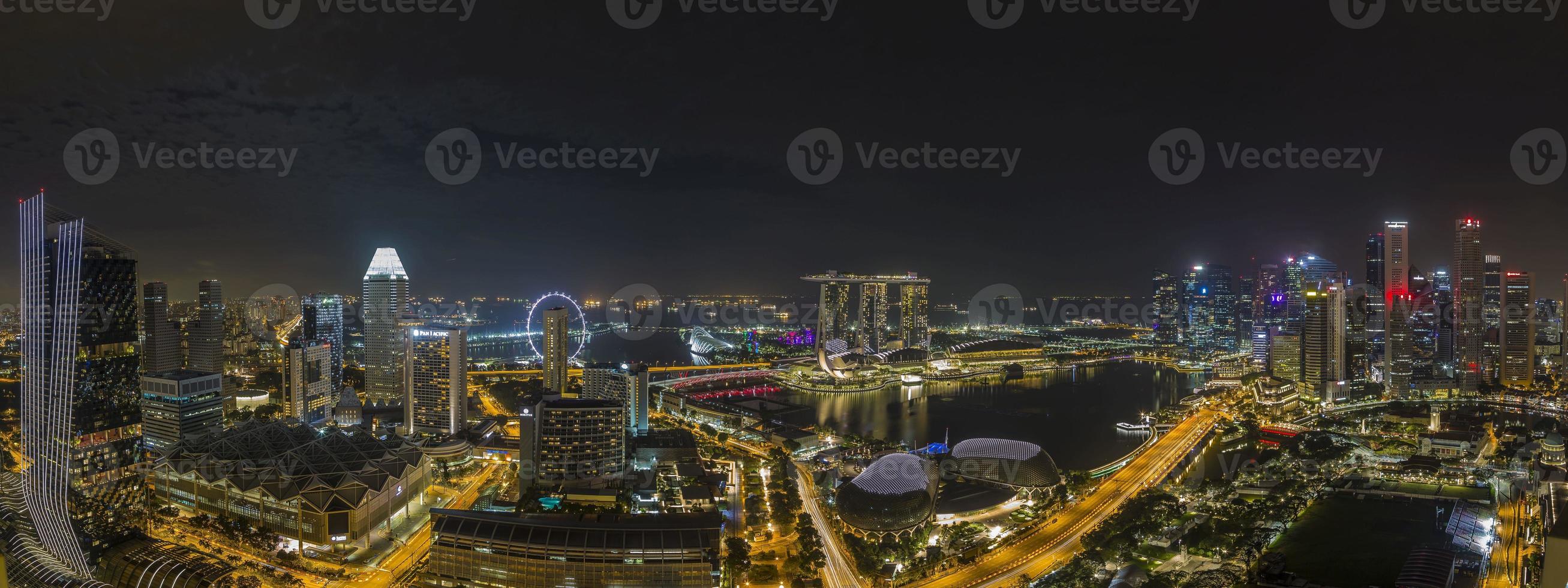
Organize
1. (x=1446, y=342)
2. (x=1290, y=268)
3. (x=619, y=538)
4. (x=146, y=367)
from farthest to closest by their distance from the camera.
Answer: (x=1290, y=268), (x=1446, y=342), (x=146, y=367), (x=619, y=538)

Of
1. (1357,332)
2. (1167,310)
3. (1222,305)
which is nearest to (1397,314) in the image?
(1357,332)

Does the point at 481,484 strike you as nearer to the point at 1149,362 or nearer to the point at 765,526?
the point at 765,526

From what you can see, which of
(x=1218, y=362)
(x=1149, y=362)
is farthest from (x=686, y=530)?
(x=1149, y=362)

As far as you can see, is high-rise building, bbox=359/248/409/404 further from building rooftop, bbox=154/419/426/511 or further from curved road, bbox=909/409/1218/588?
curved road, bbox=909/409/1218/588

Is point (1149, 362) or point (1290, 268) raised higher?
point (1290, 268)

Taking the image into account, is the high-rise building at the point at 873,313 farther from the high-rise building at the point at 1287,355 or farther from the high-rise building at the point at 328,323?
the high-rise building at the point at 328,323

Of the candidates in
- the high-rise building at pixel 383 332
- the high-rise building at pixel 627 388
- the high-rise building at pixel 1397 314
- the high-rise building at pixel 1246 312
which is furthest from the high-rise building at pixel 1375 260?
the high-rise building at pixel 383 332

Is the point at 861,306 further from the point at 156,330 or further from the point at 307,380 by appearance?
the point at 156,330
